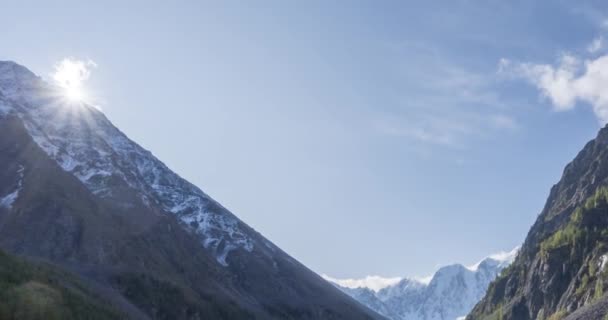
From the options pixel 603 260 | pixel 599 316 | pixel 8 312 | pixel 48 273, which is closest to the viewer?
pixel 8 312

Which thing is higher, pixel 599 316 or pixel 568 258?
pixel 568 258

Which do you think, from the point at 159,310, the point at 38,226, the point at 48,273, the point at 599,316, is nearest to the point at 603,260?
the point at 599,316

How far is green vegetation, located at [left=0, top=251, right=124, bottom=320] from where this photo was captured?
10819 centimetres

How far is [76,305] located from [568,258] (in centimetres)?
14322

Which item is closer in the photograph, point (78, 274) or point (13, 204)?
point (78, 274)

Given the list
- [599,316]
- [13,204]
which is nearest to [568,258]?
[599,316]

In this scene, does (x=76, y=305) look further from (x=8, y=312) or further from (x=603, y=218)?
(x=603, y=218)

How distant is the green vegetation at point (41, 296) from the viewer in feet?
355

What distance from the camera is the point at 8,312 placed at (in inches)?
4102

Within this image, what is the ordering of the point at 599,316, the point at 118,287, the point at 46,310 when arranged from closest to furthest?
the point at 46,310
the point at 599,316
the point at 118,287

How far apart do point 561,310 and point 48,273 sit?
132 m

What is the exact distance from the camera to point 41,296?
118000 millimetres

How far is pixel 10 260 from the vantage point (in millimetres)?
131875

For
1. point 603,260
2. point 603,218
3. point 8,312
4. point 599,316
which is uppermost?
point 603,218
